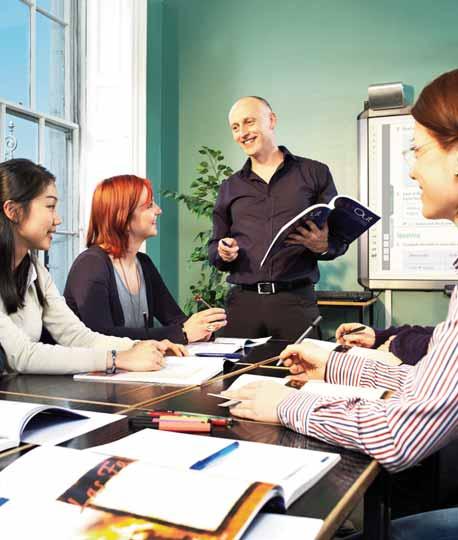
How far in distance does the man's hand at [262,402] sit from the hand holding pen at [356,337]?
78cm

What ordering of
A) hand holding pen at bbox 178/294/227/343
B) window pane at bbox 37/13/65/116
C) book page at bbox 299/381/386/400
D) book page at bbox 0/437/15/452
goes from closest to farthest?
1. book page at bbox 0/437/15/452
2. book page at bbox 299/381/386/400
3. hand holding pen at bbox 178/294/227/343
4. window pane at bbox 37/13/65/116

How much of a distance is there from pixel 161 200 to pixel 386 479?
3.55 meters

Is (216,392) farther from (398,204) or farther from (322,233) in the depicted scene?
(398,204)

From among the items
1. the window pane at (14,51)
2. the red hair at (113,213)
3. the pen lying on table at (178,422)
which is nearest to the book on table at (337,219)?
the red hair at (113,213)

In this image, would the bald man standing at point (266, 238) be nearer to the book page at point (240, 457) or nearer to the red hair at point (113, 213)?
the red hair at point (113, 213)

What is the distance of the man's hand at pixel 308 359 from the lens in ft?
4.68

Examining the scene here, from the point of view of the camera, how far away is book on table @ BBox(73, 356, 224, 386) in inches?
57.1

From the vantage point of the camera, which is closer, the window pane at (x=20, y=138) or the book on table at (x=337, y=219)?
the book on table at (x=337, y=219)

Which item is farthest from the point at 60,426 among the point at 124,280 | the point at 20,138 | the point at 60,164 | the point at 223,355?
the point at 60,164

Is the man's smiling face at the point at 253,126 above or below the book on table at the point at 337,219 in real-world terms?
above

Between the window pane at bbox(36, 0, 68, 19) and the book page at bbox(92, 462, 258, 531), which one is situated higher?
the window pane at bbox(36, 0, 68, 19)

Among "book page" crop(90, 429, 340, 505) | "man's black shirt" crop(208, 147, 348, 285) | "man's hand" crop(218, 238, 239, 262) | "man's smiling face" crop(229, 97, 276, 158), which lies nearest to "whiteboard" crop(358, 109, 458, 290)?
"man's black shirt" crop(208, 147, 348, 285)

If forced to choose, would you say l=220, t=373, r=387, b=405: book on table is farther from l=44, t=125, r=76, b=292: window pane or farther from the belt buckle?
l=44, t=125, r=76, b=292: window pane

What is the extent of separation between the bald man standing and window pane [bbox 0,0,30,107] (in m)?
1.24
